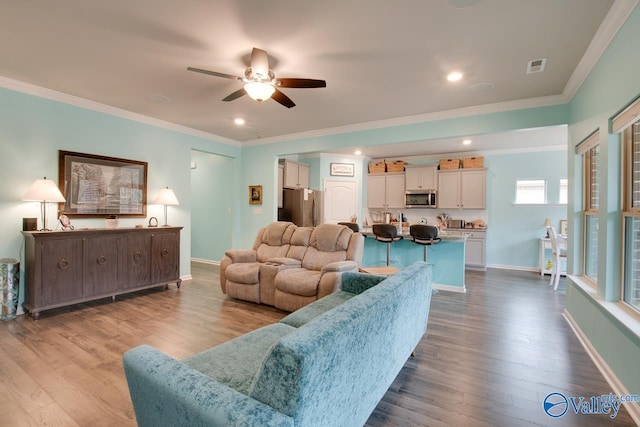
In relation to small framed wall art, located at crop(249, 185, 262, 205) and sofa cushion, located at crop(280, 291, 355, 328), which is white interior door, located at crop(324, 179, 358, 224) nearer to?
small framed wall art, located at crop(249, 185, 262, 205)

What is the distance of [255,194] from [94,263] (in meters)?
2.90

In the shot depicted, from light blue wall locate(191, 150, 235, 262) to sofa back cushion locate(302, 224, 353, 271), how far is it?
9.54 feet

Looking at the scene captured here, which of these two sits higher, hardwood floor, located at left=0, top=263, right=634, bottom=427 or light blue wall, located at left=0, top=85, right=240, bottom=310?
light blue wall, located at left=0, top=85, right=240, bottom=310

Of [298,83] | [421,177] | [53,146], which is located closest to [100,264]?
[53,146]

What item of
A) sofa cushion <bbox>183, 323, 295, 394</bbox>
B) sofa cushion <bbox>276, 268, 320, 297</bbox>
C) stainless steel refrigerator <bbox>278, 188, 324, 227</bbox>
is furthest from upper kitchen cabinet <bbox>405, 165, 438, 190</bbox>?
sofa cushion <bbox>183, 323, 295, 394</bbox>

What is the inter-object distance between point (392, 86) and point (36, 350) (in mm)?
4293

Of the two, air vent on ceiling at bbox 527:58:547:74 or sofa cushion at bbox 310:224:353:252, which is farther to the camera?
sofa cushion at bbox 310:224:353:252

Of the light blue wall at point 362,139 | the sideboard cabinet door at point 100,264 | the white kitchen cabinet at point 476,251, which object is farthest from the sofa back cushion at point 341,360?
the white kitchen cabinet at point 476,251

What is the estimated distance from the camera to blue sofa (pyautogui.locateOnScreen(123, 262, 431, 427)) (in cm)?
93

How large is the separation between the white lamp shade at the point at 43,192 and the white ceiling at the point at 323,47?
3.82 ft

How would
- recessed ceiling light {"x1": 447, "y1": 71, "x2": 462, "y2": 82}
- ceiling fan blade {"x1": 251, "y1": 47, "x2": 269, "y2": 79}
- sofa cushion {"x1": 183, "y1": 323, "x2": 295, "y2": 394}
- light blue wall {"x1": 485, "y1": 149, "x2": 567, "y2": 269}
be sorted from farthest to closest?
light blue wall {"x1": 485, "y1": 149, "x2": 567, "y2": 269} → recessed ceiling light {"x1": 447, "y1": 71, "x2": 462, "y2": 82} → ceiling fan blade {"x1": 251, "y1": 47, "x2": 269, "y2": 79} → sofa cushion {"x1": 183, "y1": 323, "x2": 295, "y2": 394}

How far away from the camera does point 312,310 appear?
2.34m

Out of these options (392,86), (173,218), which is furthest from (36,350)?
(392,86)

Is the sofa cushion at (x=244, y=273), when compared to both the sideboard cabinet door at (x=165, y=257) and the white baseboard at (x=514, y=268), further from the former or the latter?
the white baseboard at (x=514, y=268)
